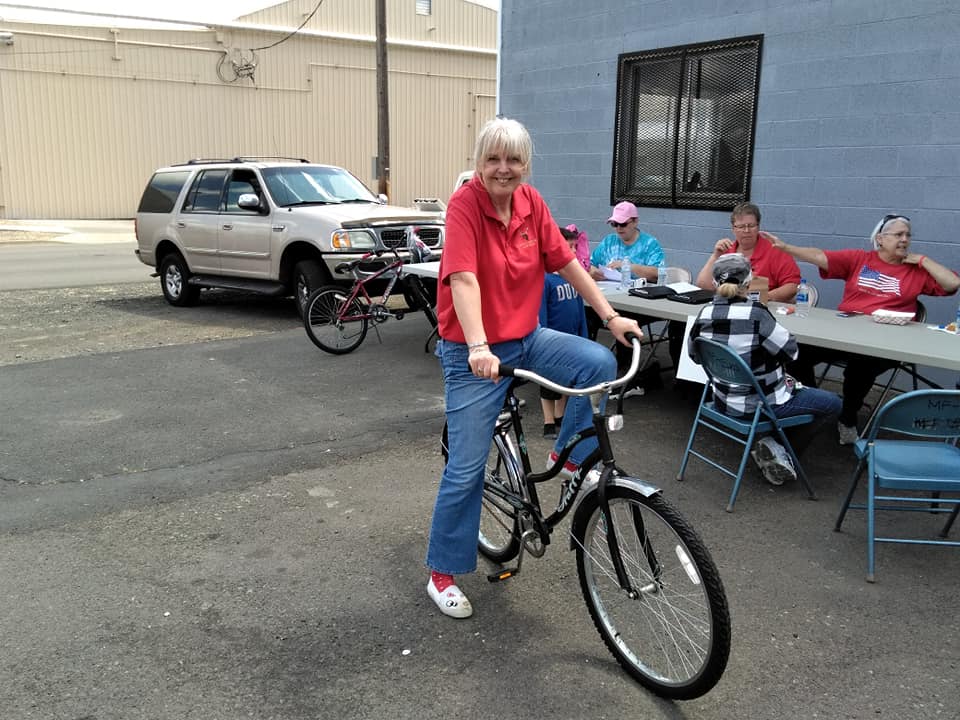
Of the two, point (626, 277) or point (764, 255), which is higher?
point (764, 255)

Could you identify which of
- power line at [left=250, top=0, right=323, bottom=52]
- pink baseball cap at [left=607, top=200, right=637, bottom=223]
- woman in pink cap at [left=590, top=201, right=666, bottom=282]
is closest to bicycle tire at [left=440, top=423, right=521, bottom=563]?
woman in pink cap at [left=590, top=201, right=666, bottom=282]

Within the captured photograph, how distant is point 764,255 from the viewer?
21.3 feet

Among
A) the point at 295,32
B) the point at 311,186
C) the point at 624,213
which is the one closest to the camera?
the point at 624,213

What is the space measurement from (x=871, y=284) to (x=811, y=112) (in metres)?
2.07

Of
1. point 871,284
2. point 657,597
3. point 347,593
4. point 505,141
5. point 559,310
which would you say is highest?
point 505,141

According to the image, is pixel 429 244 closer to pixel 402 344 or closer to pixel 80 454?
pixel 402 344

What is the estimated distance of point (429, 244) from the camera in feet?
35.0

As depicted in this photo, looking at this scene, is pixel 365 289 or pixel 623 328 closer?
pixel 623 328

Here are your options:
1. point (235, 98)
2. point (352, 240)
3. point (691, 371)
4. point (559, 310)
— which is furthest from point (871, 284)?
point (235, 98)

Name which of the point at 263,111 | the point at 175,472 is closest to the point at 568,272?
the point at 175,472

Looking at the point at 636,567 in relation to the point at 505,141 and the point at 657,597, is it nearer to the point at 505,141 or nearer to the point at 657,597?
the point at 657,597

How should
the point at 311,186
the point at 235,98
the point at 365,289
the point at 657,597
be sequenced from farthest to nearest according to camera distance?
the point at 235,98 < the point at 311,186 < the point at 365,289 < the point at 657,597

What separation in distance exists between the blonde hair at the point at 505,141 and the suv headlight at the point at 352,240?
6553 mm

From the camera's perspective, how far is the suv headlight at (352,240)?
968cm
